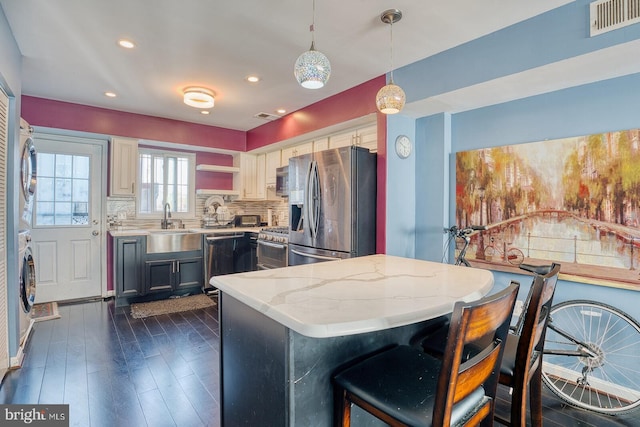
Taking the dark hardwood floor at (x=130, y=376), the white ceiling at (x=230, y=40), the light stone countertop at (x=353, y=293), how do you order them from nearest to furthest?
1. the light stone countertop at (x=353, y=293)
2. the dark hardwood floor at (x=130, y=376)
3. the white ceiling at (x=230, y=40)

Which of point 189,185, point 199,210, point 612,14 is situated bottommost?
point 199,210

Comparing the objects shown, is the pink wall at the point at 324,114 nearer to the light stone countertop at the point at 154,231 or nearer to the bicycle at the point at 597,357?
the light stone countertop at the point at 154,231

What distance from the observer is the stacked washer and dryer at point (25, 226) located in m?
2.59

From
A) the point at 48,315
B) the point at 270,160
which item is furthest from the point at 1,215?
the point at 270,160

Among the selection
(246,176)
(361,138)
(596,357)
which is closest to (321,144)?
(361,138)

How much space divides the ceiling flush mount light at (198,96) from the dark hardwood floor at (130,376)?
240 cm

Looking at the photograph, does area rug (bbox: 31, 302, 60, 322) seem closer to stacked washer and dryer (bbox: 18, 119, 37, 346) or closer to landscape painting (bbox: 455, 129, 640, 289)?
stacked washer and dryer (bbox: 18, 119, 37, 346)

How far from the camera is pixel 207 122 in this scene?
4820mm

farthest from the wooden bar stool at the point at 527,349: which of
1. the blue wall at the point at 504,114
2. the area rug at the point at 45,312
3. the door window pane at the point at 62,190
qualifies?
the door window pane at the point at 62,190

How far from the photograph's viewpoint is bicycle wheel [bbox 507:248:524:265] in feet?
8.51

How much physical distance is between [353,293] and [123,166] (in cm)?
423

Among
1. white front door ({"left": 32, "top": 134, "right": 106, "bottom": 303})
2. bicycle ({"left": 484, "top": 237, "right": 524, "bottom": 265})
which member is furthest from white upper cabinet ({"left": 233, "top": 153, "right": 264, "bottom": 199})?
bicycle ({"left": 484, "top": 237, "right": 524, "bottom": 265})

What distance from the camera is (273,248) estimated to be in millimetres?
4137

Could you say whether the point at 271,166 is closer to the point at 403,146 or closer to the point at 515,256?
the point at 403,146
